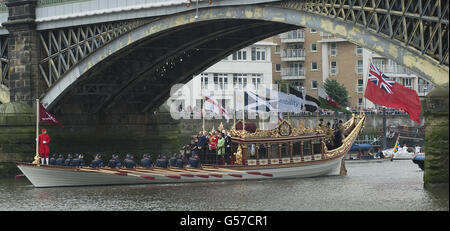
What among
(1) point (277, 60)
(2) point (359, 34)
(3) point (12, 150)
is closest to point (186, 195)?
(2) point (359, 34)

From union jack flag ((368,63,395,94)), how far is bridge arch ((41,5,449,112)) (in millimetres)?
4213

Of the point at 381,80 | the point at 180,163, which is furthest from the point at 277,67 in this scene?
the point at 381,80

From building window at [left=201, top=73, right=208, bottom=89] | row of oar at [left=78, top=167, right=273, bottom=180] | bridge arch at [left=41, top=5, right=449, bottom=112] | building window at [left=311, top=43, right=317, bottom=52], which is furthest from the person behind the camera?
building window at [left=311, top=43, right=317, bottom=52]

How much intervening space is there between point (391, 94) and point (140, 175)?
13.4m

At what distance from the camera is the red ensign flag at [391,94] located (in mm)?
40781

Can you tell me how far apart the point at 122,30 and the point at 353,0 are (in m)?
15.9

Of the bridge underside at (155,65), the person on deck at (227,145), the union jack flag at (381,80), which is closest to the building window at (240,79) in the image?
the bridge underside at (155,65)

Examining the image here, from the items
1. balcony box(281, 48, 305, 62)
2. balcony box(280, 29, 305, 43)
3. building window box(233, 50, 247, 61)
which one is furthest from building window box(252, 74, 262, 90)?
balcony box(280, 29, 305, 43)

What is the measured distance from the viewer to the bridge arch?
35.6 metres

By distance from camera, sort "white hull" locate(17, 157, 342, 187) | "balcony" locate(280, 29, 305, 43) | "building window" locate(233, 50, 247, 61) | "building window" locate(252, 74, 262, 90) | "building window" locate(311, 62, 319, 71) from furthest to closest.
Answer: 1. "building window" locate(311, 62, 319, 71)
2. "balcony" locate(280, 29, 305, 43)
3. "building window" locate(252, 74, 262, 90)
4. "building window" locate(233, 50, 247, 61)
5. "white hull" locate(17, 157, 342, 187)

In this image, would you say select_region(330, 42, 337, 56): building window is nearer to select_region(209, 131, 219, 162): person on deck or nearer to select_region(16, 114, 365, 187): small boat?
select_region(16, 114, 365, 187): small boat

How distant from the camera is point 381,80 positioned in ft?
139

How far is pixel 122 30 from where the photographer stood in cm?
5022
